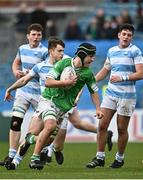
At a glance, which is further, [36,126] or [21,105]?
[21,105]

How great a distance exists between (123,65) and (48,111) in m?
1.84

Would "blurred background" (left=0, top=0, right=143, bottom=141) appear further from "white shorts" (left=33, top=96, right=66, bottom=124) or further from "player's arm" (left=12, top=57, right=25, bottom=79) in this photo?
"white shorts" (left=33, top=96, right=66, bottom=124)

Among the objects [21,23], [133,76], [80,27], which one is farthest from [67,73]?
[80,27]

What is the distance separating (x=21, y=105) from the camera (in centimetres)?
1605

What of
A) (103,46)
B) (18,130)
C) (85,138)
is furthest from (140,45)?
(18,130)

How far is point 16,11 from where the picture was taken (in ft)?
109

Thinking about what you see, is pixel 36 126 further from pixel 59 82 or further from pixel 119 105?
pixel 119 105

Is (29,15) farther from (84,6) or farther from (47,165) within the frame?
(47,165)

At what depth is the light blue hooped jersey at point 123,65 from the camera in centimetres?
1505

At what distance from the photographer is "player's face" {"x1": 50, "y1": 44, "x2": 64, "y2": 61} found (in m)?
14.8

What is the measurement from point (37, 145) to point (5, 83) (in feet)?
40.5

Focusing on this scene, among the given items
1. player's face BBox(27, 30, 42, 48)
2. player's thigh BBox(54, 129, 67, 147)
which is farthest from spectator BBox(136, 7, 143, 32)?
player's face BBox(27, 30, 42, 48)

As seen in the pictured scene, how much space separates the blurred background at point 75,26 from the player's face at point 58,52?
8895 millimetres

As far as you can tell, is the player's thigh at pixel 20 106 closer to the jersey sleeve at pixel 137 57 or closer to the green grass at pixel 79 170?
the green grass at pixel 79 170
